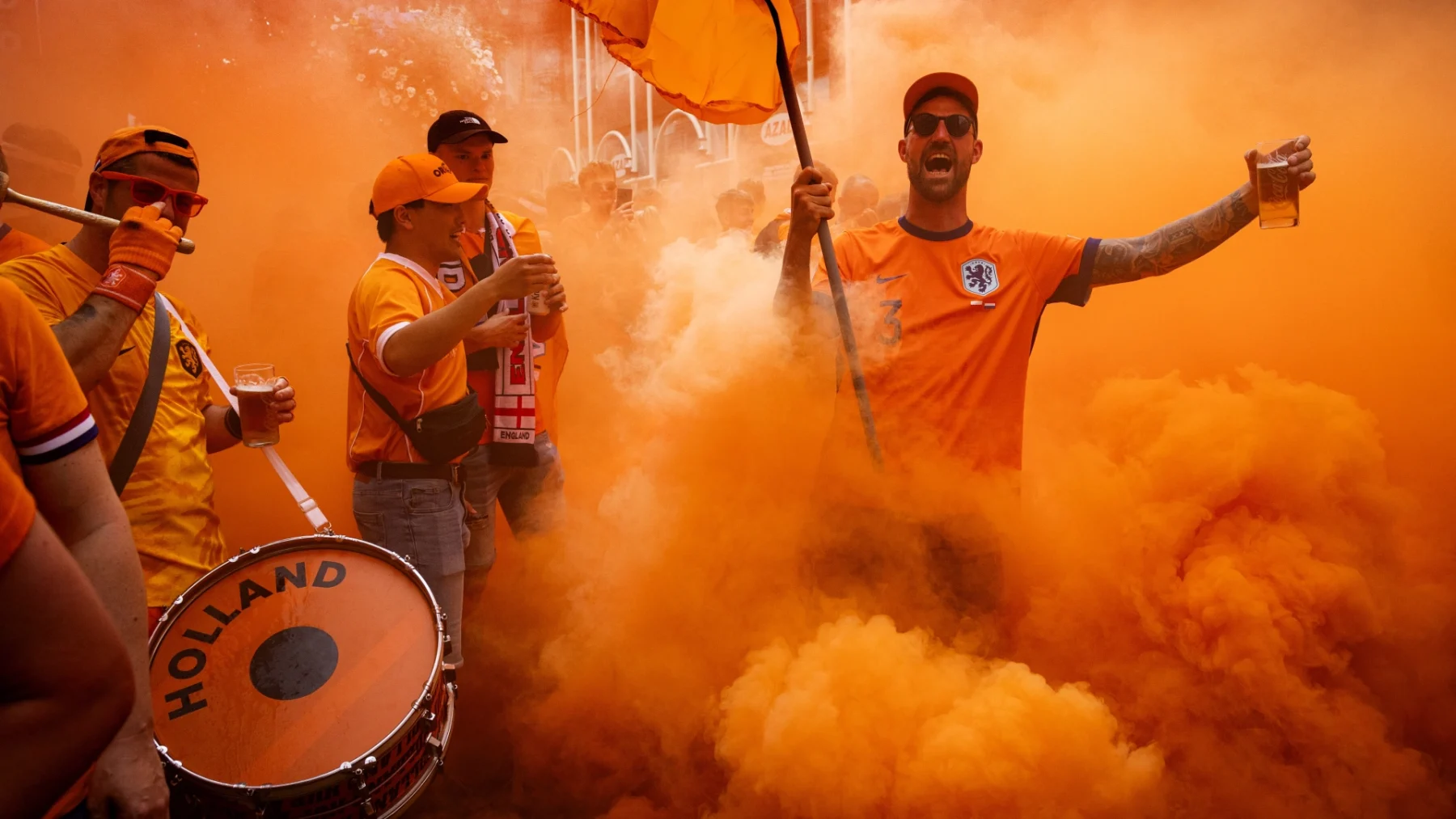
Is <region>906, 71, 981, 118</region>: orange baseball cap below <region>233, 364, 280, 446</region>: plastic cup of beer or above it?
above

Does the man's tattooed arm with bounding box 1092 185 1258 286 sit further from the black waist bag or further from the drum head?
the drum head

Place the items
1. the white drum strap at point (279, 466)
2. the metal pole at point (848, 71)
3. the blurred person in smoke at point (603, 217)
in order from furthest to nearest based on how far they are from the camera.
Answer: the metal pole at point (848, 71)
the blurred person in smoke at point (603, 217)
the white drum strap at point (279, 466)

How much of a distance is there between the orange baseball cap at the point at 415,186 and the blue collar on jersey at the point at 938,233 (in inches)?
63.2

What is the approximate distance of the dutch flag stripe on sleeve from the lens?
1.40 metres

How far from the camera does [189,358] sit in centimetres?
265

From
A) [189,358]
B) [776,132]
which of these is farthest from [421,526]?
[776,132]

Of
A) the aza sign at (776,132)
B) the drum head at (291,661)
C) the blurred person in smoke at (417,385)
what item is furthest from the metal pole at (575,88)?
the drum head at (291,661)

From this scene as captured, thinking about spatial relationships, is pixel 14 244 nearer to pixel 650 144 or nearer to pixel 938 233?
pixel 938 233

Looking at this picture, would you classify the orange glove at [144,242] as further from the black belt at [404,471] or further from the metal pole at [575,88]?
the metal pole at [575,88]

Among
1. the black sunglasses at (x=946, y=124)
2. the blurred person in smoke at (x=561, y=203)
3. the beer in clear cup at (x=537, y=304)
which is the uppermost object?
the blurred person in smoke at (x=561, y=203)

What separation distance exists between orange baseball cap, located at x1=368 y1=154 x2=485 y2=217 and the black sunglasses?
164cm

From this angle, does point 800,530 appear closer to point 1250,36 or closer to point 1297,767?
point 1297,767

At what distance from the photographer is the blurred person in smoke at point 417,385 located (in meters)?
2.77

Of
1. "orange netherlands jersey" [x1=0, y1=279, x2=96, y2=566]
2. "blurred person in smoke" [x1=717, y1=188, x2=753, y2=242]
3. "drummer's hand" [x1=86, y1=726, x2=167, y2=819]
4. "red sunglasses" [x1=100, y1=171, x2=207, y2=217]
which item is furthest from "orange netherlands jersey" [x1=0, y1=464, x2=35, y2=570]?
"blurred person in smoke" [x1=717, y1=188, x2=753, y2=242]
